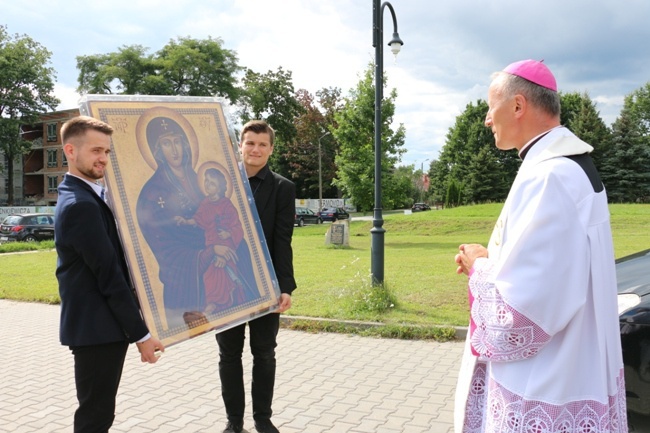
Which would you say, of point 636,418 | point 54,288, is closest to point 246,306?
point 636,418

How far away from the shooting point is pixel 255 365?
4.02 m

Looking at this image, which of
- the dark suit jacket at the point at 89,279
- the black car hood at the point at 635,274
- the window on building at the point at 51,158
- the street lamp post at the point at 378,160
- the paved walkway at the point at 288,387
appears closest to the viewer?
the dark suit jacket at the point at 89,279

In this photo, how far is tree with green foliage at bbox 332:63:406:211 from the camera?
66.9 feet

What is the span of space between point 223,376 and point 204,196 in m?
1.56

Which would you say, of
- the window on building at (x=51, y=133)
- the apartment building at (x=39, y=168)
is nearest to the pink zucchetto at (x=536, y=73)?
the apartment building at (x=39, y=168)

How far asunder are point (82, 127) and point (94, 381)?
1300 millimetres

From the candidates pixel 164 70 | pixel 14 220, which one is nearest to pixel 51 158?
pixel 164 70

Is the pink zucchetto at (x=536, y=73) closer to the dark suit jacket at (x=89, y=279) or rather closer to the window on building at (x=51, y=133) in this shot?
the dark suit jacket at (x=89, y=279)

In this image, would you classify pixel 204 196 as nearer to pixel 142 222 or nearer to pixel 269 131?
pixel 142 222

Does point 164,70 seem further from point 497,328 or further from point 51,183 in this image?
point 497,328

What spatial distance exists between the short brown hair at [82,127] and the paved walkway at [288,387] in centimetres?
206

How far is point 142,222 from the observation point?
2801 mm

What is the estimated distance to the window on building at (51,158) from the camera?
2591 inches

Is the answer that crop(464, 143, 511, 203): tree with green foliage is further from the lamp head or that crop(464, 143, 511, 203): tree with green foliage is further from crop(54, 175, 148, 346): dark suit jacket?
crop(54, 175, 148, 346): dark suit jacket
